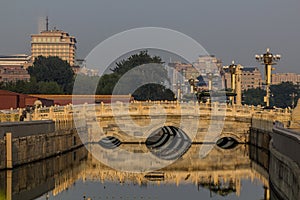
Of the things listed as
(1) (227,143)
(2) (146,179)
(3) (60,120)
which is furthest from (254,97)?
(2) (146,179)

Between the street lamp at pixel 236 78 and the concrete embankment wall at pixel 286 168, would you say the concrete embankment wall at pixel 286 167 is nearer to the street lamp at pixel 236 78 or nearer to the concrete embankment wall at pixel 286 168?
the concrete embankment wall at pixel 286 168

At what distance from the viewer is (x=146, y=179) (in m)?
35.9

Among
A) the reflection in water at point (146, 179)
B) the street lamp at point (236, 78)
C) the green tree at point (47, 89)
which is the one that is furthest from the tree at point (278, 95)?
the reflection in water at point (146, 179)

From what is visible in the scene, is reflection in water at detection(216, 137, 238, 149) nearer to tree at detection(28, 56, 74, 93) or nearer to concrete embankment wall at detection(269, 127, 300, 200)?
concrete embankment wall at detection(269, 127, 300, 200)

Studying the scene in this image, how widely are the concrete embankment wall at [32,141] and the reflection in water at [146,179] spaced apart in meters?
0.61

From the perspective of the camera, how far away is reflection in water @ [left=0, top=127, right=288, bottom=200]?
1188 inches

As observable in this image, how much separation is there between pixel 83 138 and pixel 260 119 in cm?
1445

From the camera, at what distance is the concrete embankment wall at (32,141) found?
113 feet

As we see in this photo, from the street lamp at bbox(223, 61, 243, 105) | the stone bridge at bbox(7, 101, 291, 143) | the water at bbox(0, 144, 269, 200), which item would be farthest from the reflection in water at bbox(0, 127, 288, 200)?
the street lamp at bbox(223, 61, 243, 105)

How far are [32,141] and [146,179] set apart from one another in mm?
6928

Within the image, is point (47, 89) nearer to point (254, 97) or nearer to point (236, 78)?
point (236, 78)

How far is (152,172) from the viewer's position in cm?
3891

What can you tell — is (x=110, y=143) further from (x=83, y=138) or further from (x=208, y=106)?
(x=208, y=106)

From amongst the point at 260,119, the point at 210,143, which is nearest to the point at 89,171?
the point at 260,119
